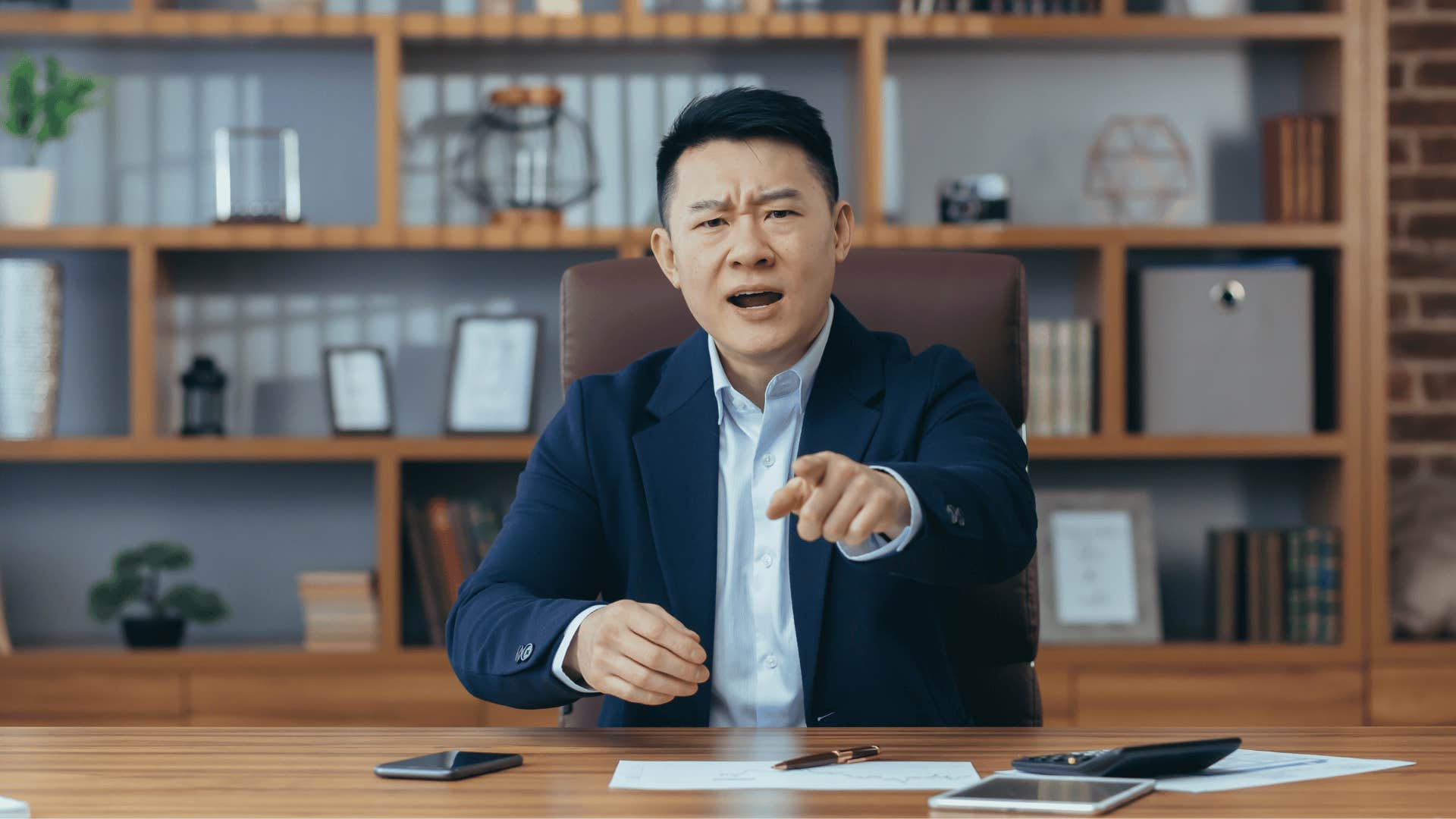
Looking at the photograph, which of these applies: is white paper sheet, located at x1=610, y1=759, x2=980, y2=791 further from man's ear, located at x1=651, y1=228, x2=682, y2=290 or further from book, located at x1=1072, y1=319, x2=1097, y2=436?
book, located at x1=1072, y1=319, x2=1097, y2=436

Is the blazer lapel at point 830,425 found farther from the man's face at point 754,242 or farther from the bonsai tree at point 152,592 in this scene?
the bonsai tree at point 152,592

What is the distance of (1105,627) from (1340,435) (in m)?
0.57

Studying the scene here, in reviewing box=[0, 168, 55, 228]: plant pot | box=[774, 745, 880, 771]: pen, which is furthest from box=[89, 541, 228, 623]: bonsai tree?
box=[774, 745, 880, 771]: pen

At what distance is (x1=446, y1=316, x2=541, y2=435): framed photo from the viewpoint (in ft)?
9.16

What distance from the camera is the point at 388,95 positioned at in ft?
8.86

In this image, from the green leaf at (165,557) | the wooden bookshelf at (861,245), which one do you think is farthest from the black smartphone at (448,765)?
the green leaf at (165,557)

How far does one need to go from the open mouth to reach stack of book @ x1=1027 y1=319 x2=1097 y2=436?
1434 mm

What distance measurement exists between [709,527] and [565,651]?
0.85 feet

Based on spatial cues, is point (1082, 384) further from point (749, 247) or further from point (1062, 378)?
point (749, 247)

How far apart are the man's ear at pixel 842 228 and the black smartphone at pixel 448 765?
0.68m

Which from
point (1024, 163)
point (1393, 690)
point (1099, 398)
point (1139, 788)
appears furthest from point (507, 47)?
point (1139, 788)

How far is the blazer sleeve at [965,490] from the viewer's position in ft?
3.75

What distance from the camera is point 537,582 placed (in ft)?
4.37

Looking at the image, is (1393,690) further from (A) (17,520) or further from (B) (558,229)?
(A) (17,520)
